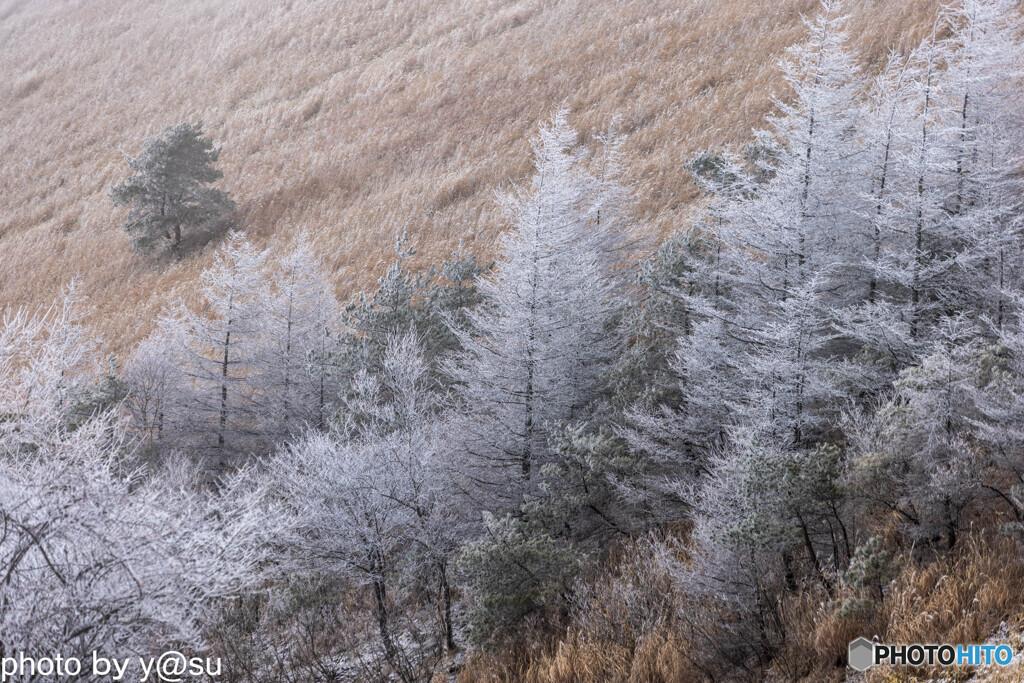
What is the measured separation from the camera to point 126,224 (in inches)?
1212

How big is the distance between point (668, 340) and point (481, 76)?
2635 cm

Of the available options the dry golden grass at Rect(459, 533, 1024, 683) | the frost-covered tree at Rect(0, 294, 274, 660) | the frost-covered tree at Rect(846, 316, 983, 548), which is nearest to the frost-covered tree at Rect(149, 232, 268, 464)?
the frost-covered tree at Rect(0, 294, 274, 660)

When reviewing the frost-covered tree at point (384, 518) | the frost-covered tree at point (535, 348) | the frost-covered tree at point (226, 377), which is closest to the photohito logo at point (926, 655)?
the frost-covered tree at point (384, 518)

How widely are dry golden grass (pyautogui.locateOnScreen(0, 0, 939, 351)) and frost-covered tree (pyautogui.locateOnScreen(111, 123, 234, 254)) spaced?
1455 millimetres

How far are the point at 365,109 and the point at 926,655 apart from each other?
3706 centimetres

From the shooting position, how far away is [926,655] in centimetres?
512

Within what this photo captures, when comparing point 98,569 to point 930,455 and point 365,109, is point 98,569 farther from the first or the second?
point 365,109

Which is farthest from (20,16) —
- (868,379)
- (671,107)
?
(868,379)

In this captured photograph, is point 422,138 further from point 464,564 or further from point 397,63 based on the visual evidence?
point 464,564

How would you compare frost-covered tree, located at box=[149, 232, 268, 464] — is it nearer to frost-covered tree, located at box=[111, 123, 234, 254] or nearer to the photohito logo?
frost-covered tree, located at box=[111, 123, 234, 254]

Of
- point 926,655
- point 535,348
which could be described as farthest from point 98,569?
point 535,348

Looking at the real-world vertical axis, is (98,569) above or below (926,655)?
above

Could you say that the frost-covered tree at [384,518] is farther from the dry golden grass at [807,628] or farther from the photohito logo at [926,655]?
the photohito logo at [926,655]

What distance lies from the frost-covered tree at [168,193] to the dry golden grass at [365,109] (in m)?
1.46
